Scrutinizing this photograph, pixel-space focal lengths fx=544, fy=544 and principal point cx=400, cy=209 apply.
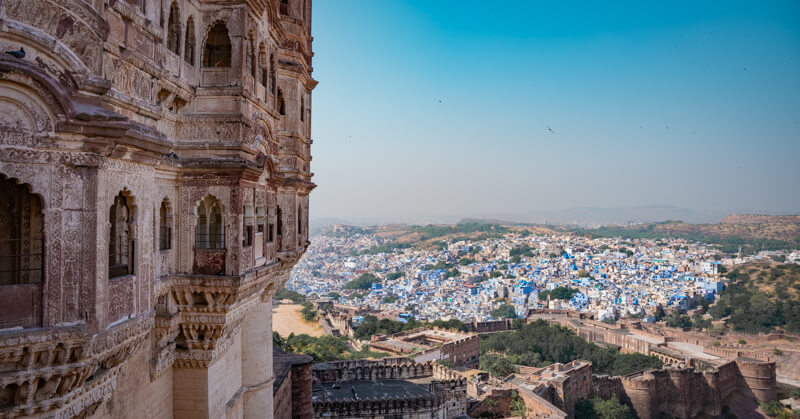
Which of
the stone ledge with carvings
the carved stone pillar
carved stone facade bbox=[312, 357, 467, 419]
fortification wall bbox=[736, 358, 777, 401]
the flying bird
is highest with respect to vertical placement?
the flying bird

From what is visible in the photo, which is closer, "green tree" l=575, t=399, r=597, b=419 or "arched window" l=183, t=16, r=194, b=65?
"arched window" l=183, t=16, r=194, b=65

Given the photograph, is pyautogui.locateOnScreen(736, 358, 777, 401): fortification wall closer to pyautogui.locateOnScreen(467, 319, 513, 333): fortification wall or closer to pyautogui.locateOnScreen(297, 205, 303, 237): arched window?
pyautogui.locateOnScreen(467, 319, 513, 333): fortification wall

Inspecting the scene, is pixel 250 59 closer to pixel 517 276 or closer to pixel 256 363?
pixel 256 363

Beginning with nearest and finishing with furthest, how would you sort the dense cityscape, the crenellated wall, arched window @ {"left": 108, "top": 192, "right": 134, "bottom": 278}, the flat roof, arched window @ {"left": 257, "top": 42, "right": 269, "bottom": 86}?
arched window @ {"left": 108, "top": 192, "right": 134, "bottom": 278}, arched window @ {"left": 257, "top": 42, "right": 269, "bottom": 86}, the flat roof, the crenellated wall, the dense cityscape

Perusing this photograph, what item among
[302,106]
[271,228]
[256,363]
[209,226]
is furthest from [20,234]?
[302,106]

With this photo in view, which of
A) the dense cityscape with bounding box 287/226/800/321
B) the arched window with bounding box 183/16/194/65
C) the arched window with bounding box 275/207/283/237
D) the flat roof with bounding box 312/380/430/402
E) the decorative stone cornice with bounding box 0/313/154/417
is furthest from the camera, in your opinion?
the dense cityscape with bounding box 287/226/800/321

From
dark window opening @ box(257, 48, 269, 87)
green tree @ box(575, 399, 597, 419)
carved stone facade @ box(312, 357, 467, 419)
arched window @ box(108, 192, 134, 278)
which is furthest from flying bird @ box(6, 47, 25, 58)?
green tree @ box(575, 399, 597, 419)

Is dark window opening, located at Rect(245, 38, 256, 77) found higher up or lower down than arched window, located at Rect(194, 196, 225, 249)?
higher up

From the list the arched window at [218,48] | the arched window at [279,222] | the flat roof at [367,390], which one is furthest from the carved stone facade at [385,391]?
the arched window at [218,48]
